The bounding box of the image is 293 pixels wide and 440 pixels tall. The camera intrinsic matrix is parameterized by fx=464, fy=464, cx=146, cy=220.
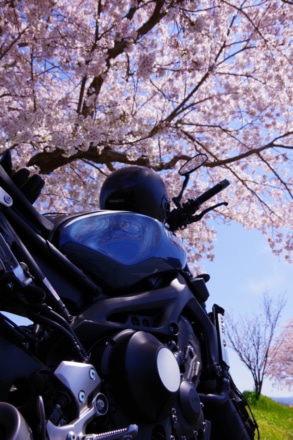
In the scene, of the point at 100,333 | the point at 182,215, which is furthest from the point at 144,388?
the point at 182,215

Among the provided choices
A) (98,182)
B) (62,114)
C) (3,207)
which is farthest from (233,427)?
(98,182)

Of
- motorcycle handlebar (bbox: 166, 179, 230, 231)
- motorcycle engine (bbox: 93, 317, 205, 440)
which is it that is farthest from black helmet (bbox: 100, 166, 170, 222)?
motorcycle engine (bbox: 93, 317, 205, 440)

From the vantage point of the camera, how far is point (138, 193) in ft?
7.63

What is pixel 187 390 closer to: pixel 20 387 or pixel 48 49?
pixel 20 387

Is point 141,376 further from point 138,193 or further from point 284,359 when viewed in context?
point 284,359

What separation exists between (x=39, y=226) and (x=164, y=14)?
664 cm

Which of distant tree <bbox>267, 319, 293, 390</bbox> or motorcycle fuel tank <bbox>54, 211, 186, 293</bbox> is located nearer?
motorcycle fuel tank <bbox>54, 211, 186, 293</bbox>

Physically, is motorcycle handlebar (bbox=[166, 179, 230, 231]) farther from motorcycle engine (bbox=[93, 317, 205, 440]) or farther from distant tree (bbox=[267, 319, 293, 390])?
distant tree (bbox=[267, 319, 293, 390])

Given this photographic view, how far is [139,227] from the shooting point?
1959mm

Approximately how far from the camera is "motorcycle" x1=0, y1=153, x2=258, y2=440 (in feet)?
4.07

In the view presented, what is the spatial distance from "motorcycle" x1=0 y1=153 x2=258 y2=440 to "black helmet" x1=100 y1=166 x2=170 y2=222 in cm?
25

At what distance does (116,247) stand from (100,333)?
367 mm

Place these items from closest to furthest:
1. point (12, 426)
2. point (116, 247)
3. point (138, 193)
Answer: point (12, 426)
point (116, 247)
point (138, 193)

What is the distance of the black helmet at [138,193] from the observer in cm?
232
